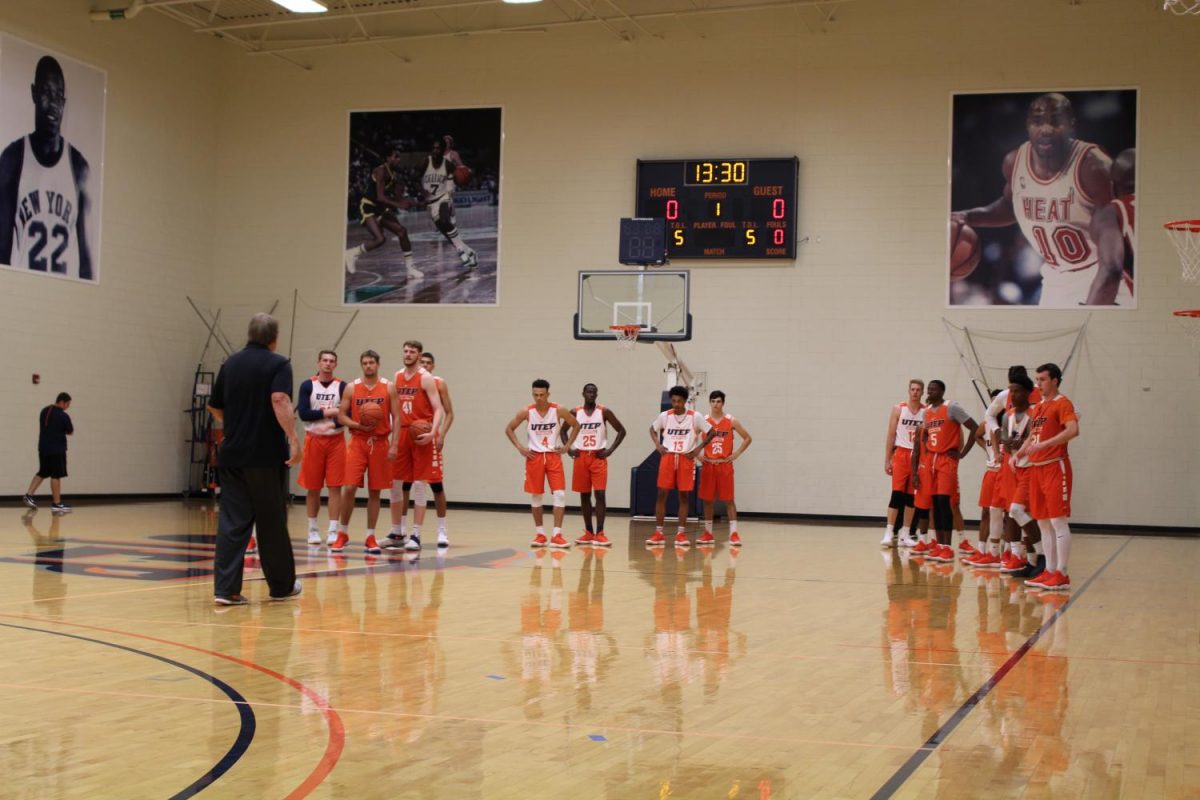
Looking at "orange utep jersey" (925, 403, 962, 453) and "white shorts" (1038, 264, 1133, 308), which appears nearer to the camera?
"orange utep jersey" (925, 403, 962, 453)

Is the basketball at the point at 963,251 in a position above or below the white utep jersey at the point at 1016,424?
above

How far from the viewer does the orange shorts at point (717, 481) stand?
14.8 m

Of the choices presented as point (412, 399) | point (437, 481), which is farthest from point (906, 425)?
point (412, 399)

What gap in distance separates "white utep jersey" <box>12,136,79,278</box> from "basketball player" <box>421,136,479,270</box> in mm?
5769

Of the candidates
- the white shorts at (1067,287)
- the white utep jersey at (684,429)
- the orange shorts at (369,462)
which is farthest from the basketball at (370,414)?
the white shorts at (1067,287)

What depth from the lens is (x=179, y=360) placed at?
22.7 m

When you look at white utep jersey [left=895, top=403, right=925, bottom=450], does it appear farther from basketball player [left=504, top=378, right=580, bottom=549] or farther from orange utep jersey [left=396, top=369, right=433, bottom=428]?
orange utep jersey [left=396, top=369, right=433, bottom=428]

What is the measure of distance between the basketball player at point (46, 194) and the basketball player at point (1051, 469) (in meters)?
15.3

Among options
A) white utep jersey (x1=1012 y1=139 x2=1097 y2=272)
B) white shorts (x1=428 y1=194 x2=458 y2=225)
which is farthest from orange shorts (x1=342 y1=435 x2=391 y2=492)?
white utep jersey (x1=1012 y1=139 x2=1097 y2=272)

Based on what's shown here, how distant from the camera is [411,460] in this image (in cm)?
1238

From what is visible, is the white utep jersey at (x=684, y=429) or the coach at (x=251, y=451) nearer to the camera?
the coach at (x=251, y=451)

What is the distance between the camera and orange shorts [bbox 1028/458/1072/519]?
32.9ft

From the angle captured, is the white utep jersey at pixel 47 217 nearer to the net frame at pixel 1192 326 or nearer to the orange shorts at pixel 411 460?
the orange shorts at pixel 411 460

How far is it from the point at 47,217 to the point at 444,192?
6.43m
